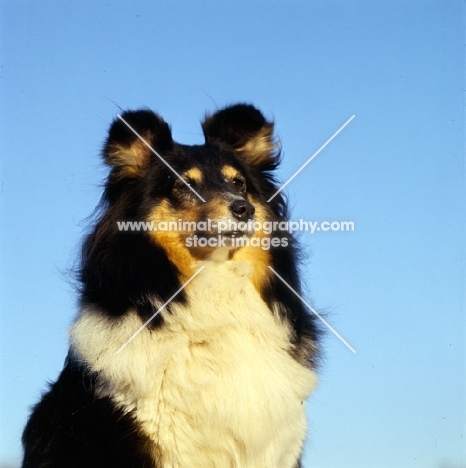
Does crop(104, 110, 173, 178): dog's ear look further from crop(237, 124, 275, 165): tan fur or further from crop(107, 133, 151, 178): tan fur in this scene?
crop(237, 124, 275, 165): tan fur

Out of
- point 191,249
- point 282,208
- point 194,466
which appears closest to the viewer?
point 194,466

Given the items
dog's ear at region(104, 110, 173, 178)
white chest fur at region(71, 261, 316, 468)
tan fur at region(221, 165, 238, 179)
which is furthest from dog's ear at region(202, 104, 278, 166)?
white chest fur at region(71, 261, 316, 468)

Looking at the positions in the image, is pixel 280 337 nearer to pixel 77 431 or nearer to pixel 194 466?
pixel 194 466

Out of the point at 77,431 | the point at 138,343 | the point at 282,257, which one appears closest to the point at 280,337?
the point at 282,257

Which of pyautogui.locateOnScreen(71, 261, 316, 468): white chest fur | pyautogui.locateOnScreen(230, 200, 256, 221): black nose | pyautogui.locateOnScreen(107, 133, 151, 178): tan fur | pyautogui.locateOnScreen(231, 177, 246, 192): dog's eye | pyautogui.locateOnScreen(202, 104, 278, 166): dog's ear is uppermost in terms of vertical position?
pyautogui.locateOnScreen(202, 104, 278, 166): dog's ear

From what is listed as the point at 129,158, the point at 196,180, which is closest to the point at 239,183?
the point at 196,180

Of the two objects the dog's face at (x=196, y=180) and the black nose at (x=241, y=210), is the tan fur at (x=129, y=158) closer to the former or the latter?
the dog's face at (x=196, y=180)

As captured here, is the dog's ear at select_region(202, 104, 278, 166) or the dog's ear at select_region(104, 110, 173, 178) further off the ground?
the dog's ear at select_region(202, 104, 278, 166)

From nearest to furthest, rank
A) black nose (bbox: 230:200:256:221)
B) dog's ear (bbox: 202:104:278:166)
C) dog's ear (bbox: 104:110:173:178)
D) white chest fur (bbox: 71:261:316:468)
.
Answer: white chest fur (bbox: 71:261:316:468)
black nose (bbox: 230:200:256:221)
dog's ear (bbox: 104:110:173:178)
dog's ear (bbox: 202:104:278:166)
